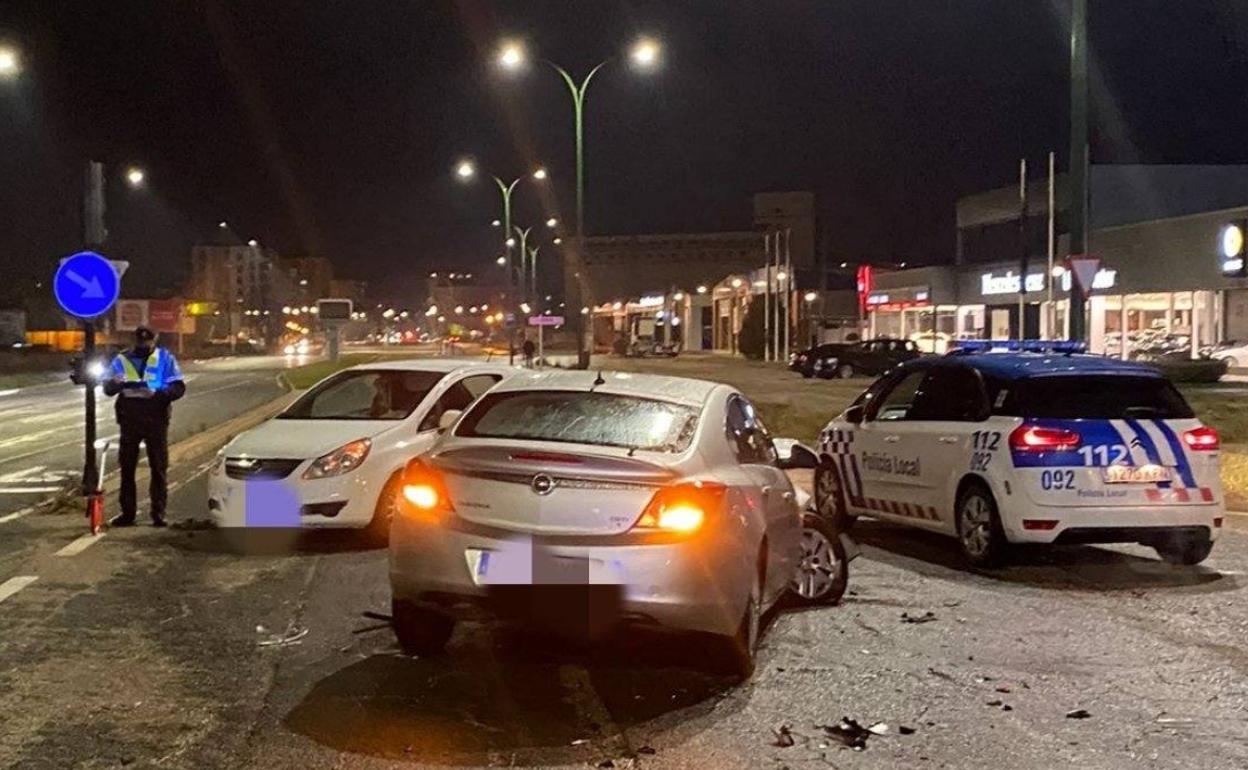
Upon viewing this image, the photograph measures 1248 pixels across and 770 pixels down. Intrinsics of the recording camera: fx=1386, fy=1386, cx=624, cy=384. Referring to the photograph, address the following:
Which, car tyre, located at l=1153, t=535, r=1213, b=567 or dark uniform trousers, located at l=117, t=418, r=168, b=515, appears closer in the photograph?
car tyre, located at l=1153, t=535, r=1213, b=567

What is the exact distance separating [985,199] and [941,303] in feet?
29.0

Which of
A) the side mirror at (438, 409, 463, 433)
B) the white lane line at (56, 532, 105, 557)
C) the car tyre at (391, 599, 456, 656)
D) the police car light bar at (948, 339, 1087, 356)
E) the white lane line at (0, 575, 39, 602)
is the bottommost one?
the white lane line at (0, 575, 39, 602)

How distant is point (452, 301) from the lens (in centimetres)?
17275

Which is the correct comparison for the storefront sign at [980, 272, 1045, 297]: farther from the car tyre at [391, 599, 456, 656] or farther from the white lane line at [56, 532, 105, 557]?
the car tyre at [391, 599, 456, 656]

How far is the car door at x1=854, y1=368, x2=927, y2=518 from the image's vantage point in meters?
11.0

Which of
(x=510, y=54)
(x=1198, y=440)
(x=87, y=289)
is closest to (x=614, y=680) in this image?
(x=1198, y=440)

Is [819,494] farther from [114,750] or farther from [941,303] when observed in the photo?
[941,303]

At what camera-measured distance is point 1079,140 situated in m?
16.4

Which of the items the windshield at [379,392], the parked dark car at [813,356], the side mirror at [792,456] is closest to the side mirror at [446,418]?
the windshield at [379,392]

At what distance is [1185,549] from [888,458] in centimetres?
233

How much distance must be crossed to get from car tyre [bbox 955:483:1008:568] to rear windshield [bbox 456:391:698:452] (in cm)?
358

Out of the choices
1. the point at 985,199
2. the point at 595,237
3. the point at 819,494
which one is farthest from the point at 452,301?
the point at 819,494

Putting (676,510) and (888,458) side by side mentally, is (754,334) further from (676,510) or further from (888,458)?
(676,510)


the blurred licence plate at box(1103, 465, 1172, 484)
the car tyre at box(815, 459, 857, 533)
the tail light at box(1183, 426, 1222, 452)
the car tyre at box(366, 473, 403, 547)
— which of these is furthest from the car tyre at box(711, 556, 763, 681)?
the car tyre at box(815, 459, 857, 533)
